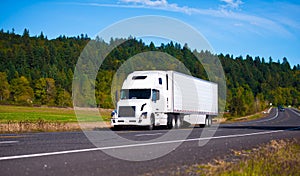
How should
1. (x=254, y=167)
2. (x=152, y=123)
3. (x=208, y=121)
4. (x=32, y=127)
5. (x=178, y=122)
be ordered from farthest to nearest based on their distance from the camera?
1. (x=208, y=121)
2. (x=178, y=122)
3. (x=152, y=123)
4. (x=32, y=127)
5. (x=254, y=167)

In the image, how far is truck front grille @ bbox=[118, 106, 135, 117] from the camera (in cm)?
2717

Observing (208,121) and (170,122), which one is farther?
(208,121)

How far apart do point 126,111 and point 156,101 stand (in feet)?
7.19

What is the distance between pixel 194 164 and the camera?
32.1 ft

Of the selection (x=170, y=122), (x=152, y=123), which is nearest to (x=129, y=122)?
(x=152, y=123)

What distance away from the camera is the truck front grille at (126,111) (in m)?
27.2

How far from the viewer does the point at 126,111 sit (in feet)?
89.7

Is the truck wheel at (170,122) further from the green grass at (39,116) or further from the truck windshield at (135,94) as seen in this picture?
the green grass at (39,116)

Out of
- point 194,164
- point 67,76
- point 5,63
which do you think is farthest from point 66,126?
point 5,63

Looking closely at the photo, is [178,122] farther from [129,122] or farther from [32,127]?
[32,127]

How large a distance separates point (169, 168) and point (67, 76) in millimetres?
132983

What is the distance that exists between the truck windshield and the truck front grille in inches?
35.2

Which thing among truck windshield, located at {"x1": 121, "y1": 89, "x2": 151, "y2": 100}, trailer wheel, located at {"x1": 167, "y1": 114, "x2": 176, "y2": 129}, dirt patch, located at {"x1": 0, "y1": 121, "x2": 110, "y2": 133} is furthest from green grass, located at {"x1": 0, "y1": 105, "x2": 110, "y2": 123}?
dirt patch, located at {"x1": 0, "y1": 121, "x2": 110, "y2": 133}

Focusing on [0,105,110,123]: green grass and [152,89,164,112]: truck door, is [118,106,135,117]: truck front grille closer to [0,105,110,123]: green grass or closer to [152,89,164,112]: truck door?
[152,89,164,112]: truck door
